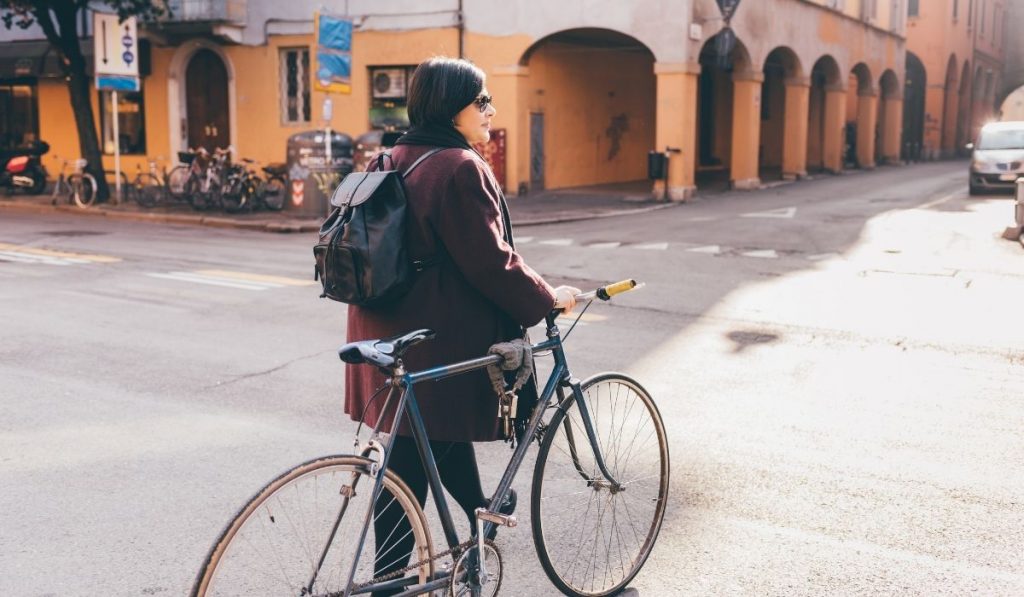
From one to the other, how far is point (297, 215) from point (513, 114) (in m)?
6.43

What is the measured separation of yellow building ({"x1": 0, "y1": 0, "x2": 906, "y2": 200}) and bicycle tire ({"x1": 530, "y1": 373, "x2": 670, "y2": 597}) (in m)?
19.7

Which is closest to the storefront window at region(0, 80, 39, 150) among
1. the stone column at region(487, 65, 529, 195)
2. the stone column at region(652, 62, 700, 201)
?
the stone column at region(487, 65, 529, 195)

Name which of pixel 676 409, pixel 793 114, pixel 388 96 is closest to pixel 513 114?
pixel 388 96

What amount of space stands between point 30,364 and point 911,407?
231 inches

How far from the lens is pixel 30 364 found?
294 inches

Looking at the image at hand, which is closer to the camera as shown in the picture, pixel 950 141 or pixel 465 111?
pixel 465 111

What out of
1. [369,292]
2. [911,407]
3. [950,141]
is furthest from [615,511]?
[950,141]

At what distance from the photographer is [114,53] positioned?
20969 millimetres

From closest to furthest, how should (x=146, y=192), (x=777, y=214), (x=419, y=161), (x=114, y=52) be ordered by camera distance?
1. (x=419, y=161)
2. (x=777, y=214)
3. (x=114, y=52)
4. (x=146, y=192)

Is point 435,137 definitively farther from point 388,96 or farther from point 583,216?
point 388,96

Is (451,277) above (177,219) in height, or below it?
above

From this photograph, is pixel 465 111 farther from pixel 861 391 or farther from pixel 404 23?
pixel 404 23

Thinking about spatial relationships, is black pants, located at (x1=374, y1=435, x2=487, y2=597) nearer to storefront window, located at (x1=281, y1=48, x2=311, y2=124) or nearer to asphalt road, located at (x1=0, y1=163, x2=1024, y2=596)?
asphalt road, located at (x1=0, y1=163, x2=1024, y2=596)

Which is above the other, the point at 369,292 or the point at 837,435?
the point at 369,292
